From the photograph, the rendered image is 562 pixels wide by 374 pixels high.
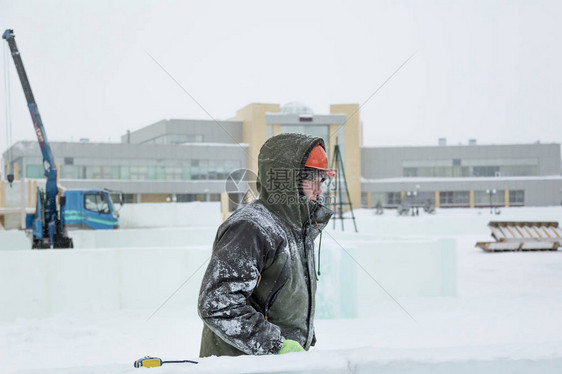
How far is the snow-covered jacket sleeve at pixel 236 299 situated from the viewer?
6.77ft

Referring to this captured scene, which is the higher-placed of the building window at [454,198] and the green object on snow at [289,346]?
the green object on snow at [289,346]

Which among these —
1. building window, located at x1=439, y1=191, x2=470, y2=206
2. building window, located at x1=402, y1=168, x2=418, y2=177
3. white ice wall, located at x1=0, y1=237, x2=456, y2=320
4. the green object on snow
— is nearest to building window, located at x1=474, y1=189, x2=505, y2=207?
building window, located at x1=439, y1=191, x2=470, y2=206

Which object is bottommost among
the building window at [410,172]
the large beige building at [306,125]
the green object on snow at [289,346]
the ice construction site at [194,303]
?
the ice construction site at [194,303]

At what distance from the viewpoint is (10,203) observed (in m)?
23.7

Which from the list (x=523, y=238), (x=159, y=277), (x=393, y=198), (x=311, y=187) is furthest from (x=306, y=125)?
(x=311, y=187)

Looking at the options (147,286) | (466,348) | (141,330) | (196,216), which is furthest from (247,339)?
(196,216)

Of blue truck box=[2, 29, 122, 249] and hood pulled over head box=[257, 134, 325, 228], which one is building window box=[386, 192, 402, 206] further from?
hood pulled over head box=[257, 134, 325, 228]

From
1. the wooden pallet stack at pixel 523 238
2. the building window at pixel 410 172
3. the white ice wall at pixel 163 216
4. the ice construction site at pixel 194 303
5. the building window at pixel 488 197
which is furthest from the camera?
the building window at pixel 410 172

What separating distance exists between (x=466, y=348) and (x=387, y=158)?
6527 cm

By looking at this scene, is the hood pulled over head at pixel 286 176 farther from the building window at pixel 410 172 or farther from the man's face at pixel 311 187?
the building window at pixel 410 172

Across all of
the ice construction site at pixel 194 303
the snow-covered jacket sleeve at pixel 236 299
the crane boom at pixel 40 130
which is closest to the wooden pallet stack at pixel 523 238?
the ice construction site at pixel 194 303

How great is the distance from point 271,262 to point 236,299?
23cm

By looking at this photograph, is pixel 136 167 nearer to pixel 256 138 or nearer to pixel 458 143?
pixel 256 138

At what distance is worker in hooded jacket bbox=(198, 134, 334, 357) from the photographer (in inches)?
81.5
